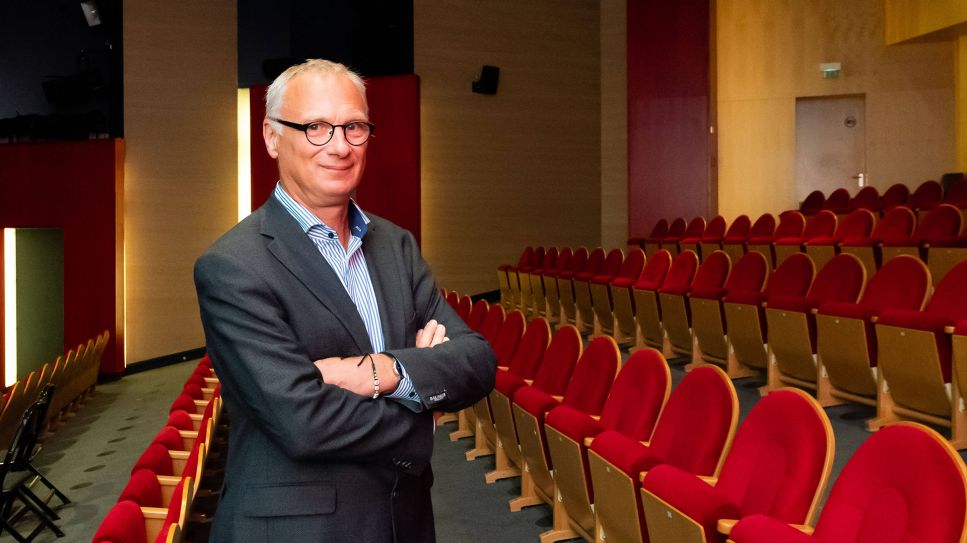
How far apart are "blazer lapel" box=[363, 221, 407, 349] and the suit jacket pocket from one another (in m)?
0.12

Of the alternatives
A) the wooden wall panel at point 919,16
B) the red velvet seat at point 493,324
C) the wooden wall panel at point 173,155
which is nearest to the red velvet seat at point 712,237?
the red velvet seat at point 493,324

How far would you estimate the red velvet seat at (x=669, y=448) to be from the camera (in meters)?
1.17

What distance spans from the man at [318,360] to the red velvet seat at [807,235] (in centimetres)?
259

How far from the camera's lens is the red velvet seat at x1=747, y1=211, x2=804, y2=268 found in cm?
320

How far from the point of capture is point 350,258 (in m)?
0.66

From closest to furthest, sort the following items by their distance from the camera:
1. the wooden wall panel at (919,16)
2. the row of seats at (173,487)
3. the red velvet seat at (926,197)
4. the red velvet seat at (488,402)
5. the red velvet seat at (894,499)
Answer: the red velvet seat at (894,499)
the row of seats at (173,487)
the red velvet seat at (488,402)
the red velvet seat at (926,197)
the wooden wall panel at (919,16)

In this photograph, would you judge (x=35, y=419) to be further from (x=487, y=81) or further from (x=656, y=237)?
(x=487, y=81)

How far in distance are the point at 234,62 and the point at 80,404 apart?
215 cm

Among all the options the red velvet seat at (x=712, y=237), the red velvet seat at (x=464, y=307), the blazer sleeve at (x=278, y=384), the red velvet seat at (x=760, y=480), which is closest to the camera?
the blazer sleeve at (x=278, y=384)

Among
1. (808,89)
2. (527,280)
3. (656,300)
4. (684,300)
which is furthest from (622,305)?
(808,89)

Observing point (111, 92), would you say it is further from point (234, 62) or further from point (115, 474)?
point (115, 474)

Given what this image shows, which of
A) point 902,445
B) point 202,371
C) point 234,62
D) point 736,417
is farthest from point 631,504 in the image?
point 234,62

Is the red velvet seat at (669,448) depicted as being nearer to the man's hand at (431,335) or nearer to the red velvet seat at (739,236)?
the man's hand at (431,335)

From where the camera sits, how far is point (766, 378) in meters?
2.32
